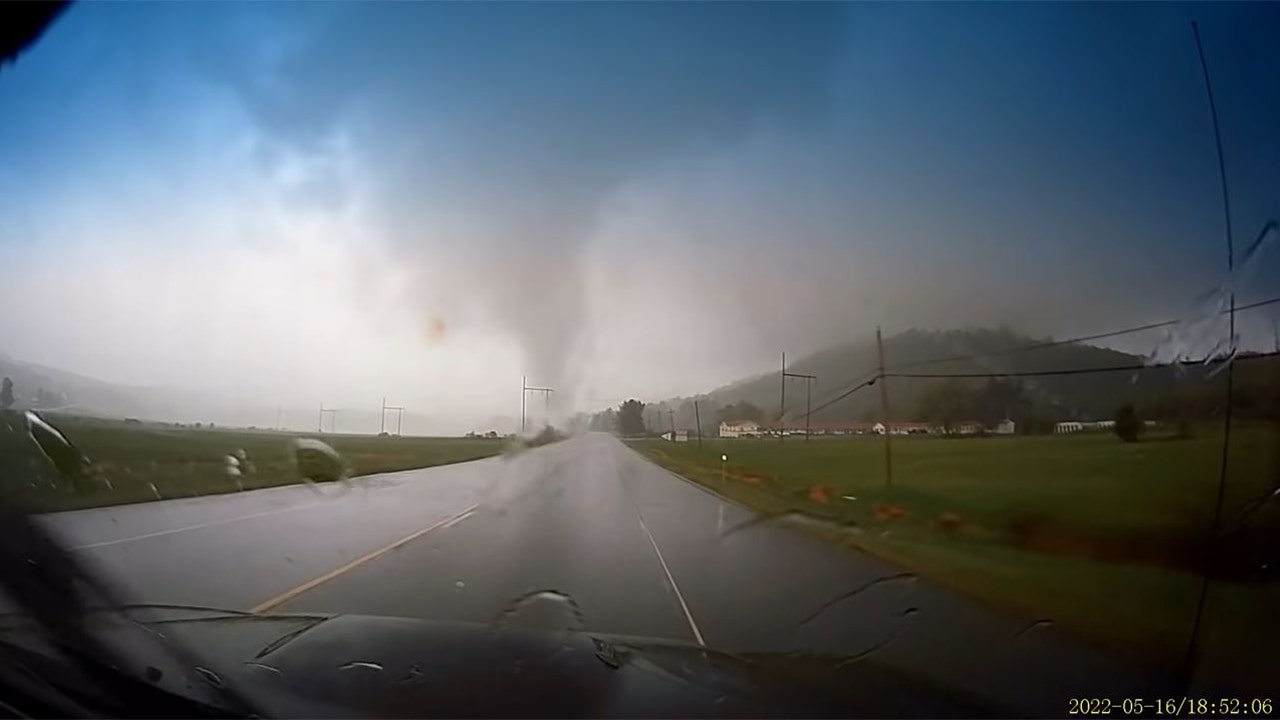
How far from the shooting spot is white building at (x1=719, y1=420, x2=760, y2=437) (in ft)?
34.4

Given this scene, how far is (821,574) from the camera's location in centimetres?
831

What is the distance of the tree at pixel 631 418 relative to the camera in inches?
449

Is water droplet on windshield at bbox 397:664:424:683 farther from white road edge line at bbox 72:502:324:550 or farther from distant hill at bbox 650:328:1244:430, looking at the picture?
distant hill at bbox 650:328:1244:430

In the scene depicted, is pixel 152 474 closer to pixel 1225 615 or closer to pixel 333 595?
pixel 333 595

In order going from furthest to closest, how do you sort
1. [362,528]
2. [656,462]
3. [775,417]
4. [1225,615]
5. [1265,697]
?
[656,462], [362,528], [775,417], [1225,615], [1265,697]

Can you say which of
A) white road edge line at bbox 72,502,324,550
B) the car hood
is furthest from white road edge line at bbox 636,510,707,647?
white road edge line at bbox 72,502,324,550

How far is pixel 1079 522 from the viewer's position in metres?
8.02

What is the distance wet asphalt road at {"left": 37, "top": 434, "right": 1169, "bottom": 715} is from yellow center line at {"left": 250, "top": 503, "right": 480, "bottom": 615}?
1.1 inches

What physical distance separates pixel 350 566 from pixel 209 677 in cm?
484

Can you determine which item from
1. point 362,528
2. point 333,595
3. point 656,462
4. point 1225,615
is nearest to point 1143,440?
point 1225,615

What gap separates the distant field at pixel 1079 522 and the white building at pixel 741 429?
0.77 ft

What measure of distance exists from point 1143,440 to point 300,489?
32.3 ft

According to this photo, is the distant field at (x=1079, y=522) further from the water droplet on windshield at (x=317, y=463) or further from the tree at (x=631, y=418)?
the water droplet on windshield at (x=317, y=463)

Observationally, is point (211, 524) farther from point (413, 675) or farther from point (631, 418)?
point (413, 675)
